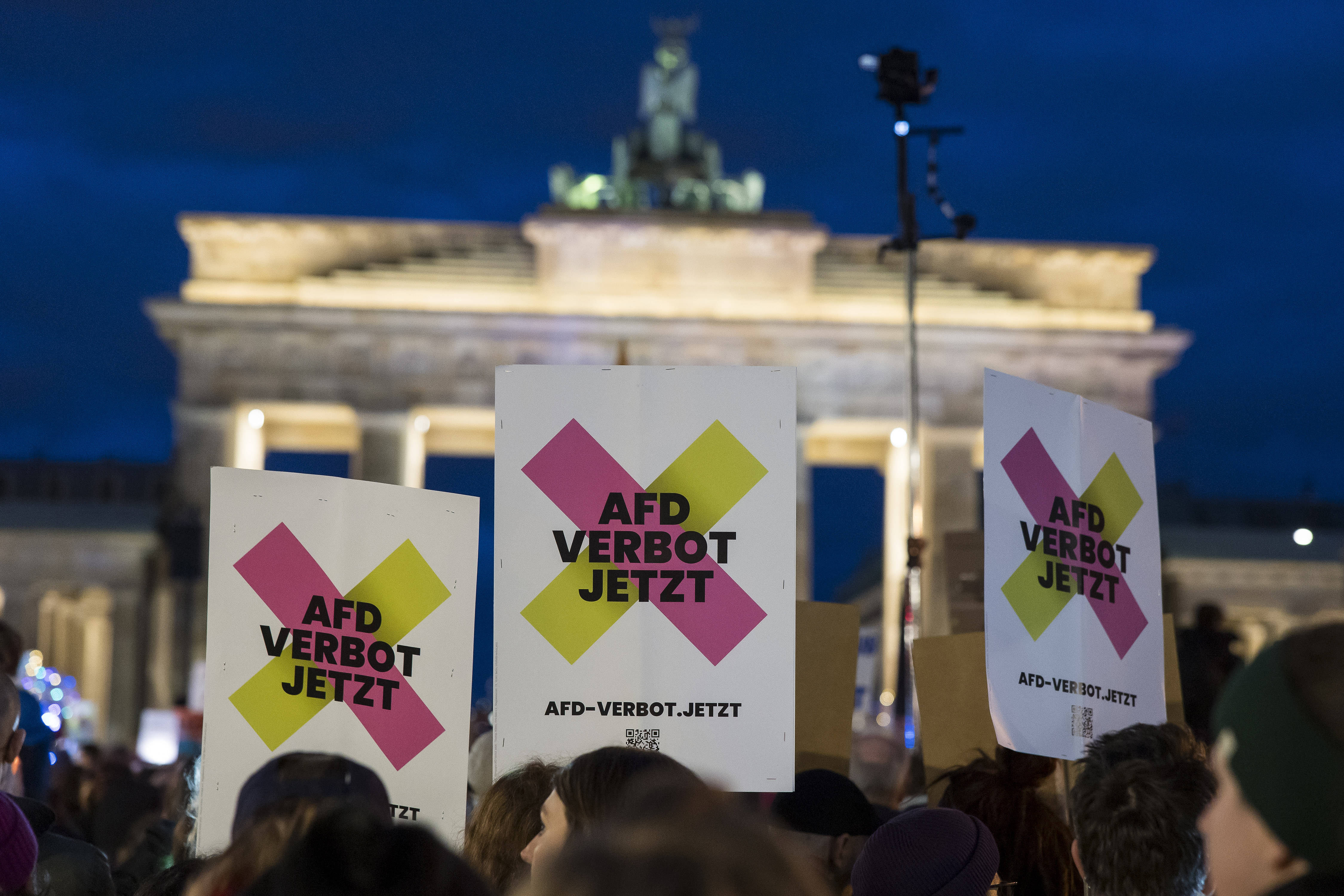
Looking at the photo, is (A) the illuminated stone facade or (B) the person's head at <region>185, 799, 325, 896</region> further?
(A) the illuminated stone facade

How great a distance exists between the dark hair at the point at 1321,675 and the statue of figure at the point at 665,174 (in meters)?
45.8

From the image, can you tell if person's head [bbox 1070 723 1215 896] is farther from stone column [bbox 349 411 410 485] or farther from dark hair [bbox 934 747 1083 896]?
stone column [bbox 349 411 410 485]

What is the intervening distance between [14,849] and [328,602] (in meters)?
1.93

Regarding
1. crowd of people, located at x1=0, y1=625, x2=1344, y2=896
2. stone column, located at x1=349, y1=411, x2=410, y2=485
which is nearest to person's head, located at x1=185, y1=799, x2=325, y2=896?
crowd of people, located at x1=0, y1=625, x2=1344, y2=896

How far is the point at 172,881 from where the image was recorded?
13.4 feet

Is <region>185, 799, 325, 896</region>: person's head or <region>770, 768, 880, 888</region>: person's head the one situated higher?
<region>185, 799, 325, 896</region>: person's head

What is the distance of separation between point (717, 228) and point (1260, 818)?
146ft

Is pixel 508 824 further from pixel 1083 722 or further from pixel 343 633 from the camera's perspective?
pixel 1083 722

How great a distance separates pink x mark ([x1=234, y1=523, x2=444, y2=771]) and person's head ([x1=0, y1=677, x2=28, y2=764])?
0.90 meters

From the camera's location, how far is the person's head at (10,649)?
699 cm

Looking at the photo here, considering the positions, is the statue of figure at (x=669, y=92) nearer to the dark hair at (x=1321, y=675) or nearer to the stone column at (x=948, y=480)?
the stone column at (x=948, y=480)

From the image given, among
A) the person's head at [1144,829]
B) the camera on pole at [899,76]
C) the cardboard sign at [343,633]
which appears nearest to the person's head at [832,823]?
the person's head at [1144,829]

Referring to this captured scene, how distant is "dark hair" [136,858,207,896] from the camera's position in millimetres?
4043

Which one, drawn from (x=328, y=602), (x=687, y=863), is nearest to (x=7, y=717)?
(x=328, y=602)
